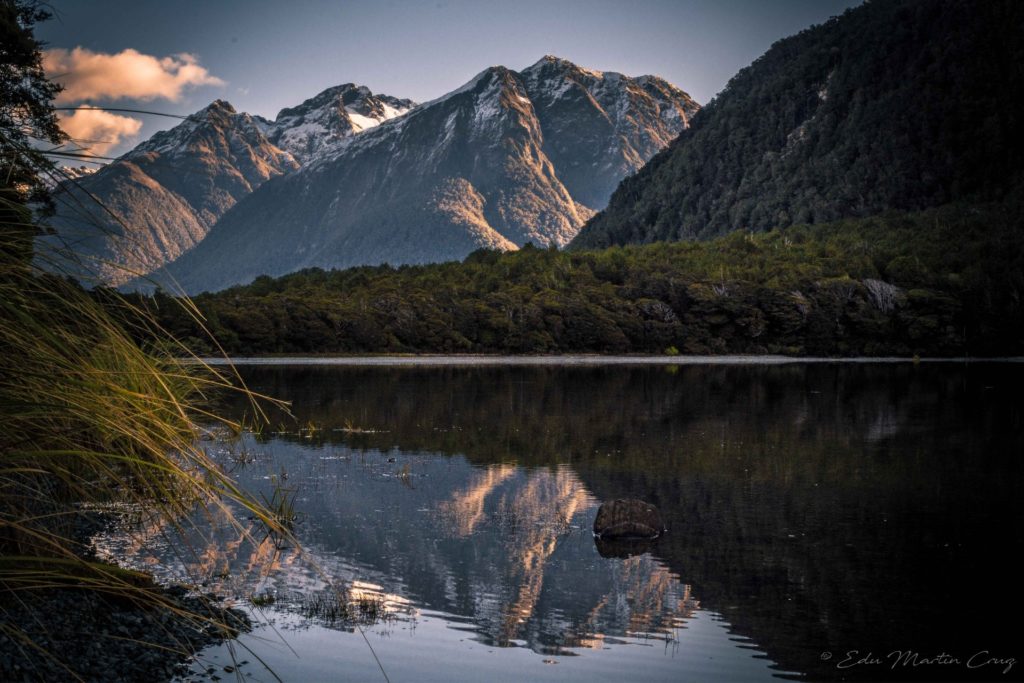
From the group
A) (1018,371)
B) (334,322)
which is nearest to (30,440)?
(1018,371)

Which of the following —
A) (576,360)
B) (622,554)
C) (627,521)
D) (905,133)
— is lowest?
(622,554)

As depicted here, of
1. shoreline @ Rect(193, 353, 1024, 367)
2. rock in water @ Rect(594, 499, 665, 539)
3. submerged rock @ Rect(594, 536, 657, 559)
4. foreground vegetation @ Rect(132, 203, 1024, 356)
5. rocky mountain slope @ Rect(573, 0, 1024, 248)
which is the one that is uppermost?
rocky mountain slope @ Rect(573, 0, 1024, 248)

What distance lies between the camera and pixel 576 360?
101 m

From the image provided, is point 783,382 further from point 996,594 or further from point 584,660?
point 584,660

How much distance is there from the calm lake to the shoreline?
53.0 metres

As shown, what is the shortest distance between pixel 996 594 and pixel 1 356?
1467cm

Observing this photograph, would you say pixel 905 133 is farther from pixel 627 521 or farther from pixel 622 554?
pixel 622 554

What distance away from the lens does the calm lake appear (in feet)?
37.6

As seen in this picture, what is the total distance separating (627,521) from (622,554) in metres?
1.35

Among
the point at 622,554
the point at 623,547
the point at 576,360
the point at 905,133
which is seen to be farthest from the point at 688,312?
the point at 622,554

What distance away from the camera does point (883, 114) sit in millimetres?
177250

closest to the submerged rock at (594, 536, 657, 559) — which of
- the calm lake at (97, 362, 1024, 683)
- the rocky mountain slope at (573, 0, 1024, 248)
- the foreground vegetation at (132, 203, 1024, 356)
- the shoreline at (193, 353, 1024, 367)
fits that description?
the calm lake at (97, 362, 1024, 683)

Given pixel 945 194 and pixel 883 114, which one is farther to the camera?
pixel 883 114

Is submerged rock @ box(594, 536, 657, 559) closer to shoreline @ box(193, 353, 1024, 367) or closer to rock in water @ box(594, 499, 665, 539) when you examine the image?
rock in water @ box(594, 499, 665, 539)
